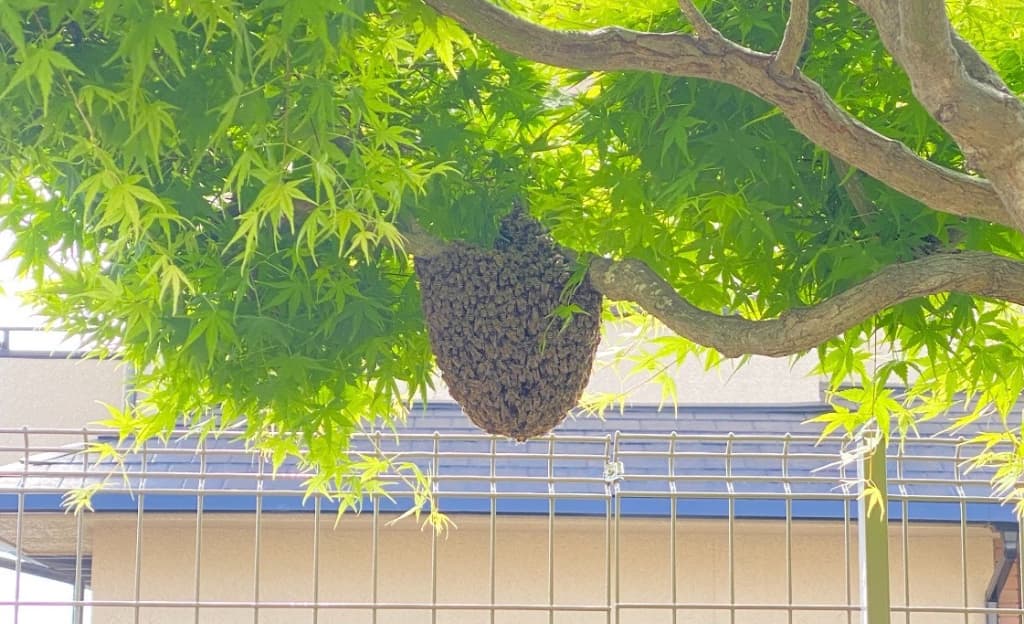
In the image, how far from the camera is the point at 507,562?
5785 millimetres

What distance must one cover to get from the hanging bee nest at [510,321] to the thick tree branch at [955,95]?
847 mm

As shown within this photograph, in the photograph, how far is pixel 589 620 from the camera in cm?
604

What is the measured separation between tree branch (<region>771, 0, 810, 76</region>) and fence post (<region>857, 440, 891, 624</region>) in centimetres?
207

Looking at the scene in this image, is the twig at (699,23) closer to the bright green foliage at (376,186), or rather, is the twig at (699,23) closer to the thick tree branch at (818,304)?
the bright green foliage at (376,186)

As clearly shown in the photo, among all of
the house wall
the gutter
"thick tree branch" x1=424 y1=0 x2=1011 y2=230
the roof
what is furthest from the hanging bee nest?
the gutter


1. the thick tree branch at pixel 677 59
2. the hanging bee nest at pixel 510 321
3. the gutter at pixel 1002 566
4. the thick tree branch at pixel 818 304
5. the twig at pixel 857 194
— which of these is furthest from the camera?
the gutter at pixel 1002 566

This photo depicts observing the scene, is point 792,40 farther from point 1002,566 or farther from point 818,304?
point 1002,566

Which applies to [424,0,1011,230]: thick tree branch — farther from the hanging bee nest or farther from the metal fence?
the metal fence

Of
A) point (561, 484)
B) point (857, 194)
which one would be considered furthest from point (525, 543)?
point (857, 194)

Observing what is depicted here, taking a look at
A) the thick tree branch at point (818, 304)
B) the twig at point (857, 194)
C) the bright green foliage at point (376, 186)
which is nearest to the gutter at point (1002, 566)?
the bright green foliage at point (376, 186)

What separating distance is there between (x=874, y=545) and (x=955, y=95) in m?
2.25

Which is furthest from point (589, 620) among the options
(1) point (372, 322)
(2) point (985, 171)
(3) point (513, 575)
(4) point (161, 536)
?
(2) point (985, 171)

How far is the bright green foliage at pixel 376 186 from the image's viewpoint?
1.88 metres

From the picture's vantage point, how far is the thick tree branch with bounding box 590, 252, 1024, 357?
2148mm
